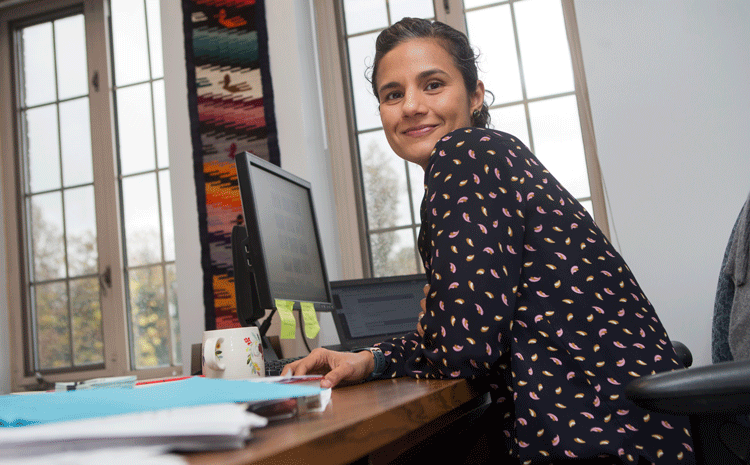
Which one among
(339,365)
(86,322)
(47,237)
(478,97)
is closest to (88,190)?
(47,237)

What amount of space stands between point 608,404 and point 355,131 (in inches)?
88.6

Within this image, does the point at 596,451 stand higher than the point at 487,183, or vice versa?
the point at 487,183

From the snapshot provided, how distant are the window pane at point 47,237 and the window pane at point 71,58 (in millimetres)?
611

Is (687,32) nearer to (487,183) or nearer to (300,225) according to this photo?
(300,225)

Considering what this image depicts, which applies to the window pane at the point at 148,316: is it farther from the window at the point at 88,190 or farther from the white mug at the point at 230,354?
the white mug at the point at 230,354

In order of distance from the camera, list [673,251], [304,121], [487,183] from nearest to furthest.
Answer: [487,183], [673,251], [304,121]

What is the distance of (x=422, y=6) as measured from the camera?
2.85 metres

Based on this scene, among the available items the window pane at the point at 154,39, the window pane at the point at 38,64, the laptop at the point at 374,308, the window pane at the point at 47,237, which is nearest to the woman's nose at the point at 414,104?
the laptop at the point at 374,308

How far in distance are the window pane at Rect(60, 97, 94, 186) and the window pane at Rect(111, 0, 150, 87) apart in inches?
11.5

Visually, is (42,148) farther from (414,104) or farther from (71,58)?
(414,104)

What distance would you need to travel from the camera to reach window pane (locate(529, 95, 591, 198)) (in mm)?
2582

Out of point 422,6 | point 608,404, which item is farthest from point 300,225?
point 422,6

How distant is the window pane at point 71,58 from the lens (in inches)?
130

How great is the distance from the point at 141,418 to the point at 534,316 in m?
0.60
